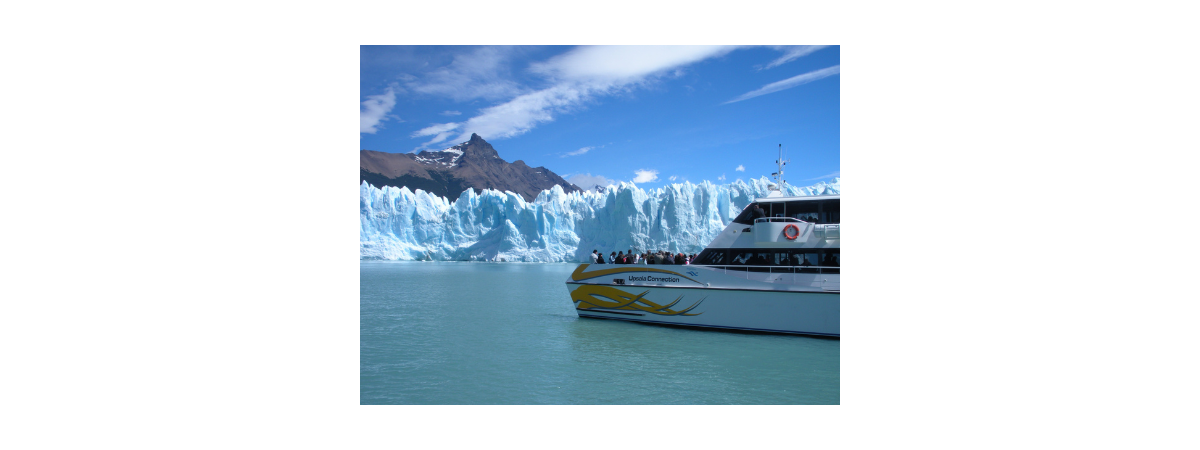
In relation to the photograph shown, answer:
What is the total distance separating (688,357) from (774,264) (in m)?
2.71

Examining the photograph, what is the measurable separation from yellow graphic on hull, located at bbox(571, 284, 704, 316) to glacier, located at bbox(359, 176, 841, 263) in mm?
26703

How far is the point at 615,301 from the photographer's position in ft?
34.3

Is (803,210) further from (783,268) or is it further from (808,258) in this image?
(783,268)

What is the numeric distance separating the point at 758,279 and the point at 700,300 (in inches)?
40.8

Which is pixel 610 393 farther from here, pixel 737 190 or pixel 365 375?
pixel 737 190

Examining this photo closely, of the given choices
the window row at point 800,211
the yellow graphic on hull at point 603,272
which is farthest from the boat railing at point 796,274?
the yellow graphic on hull at point 603,272

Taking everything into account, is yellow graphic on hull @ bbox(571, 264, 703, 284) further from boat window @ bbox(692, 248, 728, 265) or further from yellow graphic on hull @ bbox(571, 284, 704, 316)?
boat window @ bbox(692, 248, 728, 265)

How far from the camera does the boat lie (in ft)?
28.6

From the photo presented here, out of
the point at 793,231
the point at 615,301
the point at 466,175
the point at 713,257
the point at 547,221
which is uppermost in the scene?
the point at 466,175

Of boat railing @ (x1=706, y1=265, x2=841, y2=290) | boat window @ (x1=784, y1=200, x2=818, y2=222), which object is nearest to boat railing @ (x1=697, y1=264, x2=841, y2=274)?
boat railing @ (x1=706, y1=265, x2=841, y2=290)

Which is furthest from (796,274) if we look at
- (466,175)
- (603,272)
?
(466,175)

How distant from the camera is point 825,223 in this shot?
922cm
